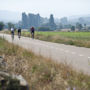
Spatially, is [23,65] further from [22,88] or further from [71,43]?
[71,43]

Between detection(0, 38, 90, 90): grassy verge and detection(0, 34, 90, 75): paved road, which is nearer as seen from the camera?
detection(0, 38, 90, 90): grassy verge

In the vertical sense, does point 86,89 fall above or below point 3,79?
below

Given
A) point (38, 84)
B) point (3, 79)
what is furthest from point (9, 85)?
point (38, 84)

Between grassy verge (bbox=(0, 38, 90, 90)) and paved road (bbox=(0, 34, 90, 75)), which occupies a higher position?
grassy verge (bbox=(0, 38, 90, 90))

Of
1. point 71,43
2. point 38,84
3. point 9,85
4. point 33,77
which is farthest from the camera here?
point 71,43

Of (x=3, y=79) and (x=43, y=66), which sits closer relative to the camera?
(x=3, y=79)

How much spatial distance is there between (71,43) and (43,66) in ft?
54.0

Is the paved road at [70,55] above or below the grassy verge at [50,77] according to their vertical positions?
below

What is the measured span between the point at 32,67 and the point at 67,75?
4.56 ft

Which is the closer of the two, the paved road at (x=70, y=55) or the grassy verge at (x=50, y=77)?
the grassy verge at (x=50, y=77)

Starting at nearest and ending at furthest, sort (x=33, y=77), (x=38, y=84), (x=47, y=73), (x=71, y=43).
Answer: (x=38, y=84) < (x=33, y=77) < (x=47, y=73) < (x=71, y=43)

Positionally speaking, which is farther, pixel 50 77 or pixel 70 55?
pixel 70 55

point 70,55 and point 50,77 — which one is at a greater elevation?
point 50,77

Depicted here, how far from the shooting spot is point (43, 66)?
7.20 m
